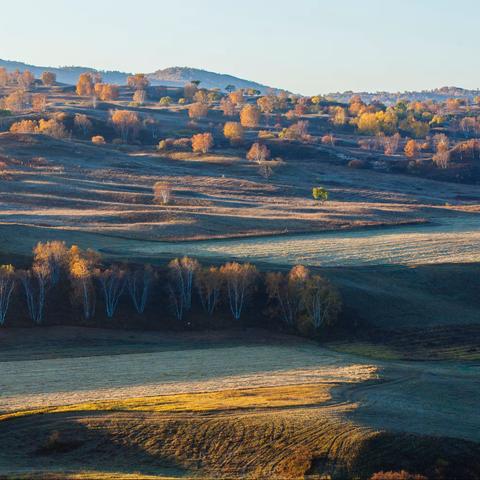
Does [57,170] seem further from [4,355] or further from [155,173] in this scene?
[4,355]

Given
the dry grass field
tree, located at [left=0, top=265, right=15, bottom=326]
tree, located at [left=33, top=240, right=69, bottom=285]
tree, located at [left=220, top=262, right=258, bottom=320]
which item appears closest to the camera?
the dry grass field

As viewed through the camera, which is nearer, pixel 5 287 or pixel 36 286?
pixel 5 287

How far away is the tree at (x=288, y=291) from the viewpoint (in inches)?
3098

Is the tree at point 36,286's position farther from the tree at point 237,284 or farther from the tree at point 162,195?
the tree at point 162,195

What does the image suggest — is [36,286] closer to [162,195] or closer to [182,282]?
[182,282]

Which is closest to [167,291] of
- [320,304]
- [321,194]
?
[320,304]

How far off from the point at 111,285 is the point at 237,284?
1210 cm

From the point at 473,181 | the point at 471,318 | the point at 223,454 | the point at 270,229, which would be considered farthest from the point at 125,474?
the point at 473,181

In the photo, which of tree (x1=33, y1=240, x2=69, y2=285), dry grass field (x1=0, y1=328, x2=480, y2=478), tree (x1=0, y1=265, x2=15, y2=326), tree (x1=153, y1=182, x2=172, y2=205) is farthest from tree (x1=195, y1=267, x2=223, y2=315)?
tree (x1=153, y1=182, x2=172, y2=205)

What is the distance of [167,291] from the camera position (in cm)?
8088

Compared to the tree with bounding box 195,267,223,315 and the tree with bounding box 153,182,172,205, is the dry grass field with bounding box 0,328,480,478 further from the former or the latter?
the tree with bounding box 153,182,172,205

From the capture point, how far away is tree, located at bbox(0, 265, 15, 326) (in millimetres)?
75125

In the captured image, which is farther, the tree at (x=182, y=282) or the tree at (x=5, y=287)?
the tree at (x=182, y=282)

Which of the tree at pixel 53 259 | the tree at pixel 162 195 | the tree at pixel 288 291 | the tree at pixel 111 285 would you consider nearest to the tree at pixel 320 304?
the tree at pixel 288 291
